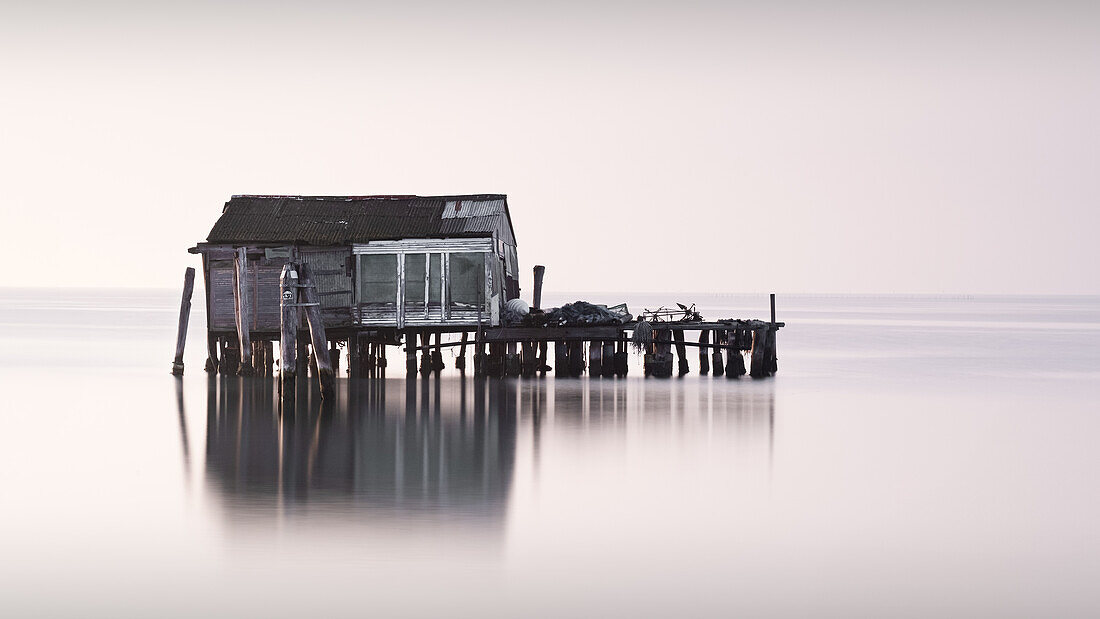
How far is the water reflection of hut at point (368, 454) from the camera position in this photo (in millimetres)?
19609

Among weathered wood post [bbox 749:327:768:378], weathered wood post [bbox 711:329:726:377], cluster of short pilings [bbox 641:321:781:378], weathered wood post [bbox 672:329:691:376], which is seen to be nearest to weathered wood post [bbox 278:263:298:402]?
cluster of short pilings [bbox 641:321:781:378]

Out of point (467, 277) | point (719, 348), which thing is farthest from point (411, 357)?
point (719, 348)

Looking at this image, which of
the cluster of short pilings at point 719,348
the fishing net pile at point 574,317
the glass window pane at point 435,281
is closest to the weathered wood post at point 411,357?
the glass window pane at point 435,281

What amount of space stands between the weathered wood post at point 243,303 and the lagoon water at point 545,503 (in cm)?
105

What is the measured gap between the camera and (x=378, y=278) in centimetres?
3672

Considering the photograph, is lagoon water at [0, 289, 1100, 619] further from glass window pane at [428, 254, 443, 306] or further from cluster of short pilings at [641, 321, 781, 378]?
glass window pane at [428, 254, 443, 306]

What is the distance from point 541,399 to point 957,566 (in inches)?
728

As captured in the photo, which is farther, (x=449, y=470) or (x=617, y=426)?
(x=617, y=426)

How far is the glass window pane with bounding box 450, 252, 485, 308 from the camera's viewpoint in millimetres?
36531

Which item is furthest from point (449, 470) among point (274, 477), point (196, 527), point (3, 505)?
point (3, 505)

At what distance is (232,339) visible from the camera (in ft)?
124

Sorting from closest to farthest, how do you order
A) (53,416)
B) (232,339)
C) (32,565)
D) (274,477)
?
(32,565) → (274,477) → (53,416) → (232,339)

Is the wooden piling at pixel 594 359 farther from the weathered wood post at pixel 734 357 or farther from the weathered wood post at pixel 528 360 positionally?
the weathered wood post at pixel 734 357

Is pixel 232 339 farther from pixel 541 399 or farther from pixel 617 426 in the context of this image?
pixel 617 426
